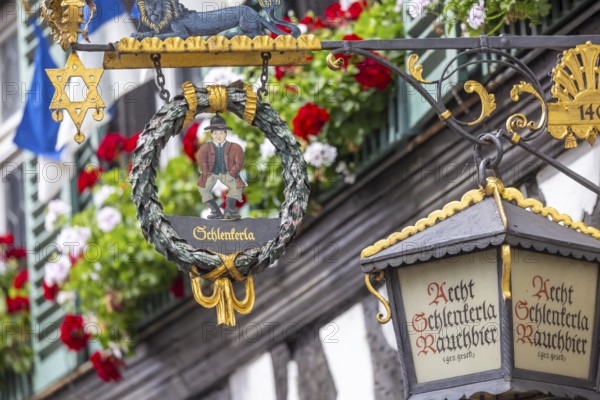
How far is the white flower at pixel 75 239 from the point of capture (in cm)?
1140

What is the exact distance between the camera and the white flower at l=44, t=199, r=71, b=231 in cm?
1216

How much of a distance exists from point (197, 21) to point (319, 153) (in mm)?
2736

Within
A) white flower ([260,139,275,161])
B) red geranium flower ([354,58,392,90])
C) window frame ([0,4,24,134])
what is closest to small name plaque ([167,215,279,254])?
red geranium flower ([354,58,392,90])

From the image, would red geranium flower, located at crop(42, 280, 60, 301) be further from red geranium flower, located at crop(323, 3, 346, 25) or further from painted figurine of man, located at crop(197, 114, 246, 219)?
painted figurine of man, located at crop(197, 114, 246, 219)

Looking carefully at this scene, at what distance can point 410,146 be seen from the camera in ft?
30.8

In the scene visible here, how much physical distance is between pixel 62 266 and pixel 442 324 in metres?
5.27

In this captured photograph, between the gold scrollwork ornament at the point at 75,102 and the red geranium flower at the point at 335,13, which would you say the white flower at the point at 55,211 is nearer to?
the red geranium flower at the point at 335,13

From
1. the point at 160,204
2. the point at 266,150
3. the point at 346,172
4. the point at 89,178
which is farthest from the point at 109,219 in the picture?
the point at 160,204

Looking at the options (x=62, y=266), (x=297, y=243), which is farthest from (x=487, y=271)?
(x=62, y=266)

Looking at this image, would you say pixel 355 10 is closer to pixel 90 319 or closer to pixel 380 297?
pixel 90 319

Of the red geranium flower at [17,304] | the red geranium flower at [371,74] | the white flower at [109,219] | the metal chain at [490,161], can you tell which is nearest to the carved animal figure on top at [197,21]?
the metal chain at [490,161]

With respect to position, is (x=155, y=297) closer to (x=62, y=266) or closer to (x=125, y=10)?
(x=62, y=266)

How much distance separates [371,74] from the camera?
31.0 ft

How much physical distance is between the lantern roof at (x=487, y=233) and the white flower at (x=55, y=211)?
544 centimetres
